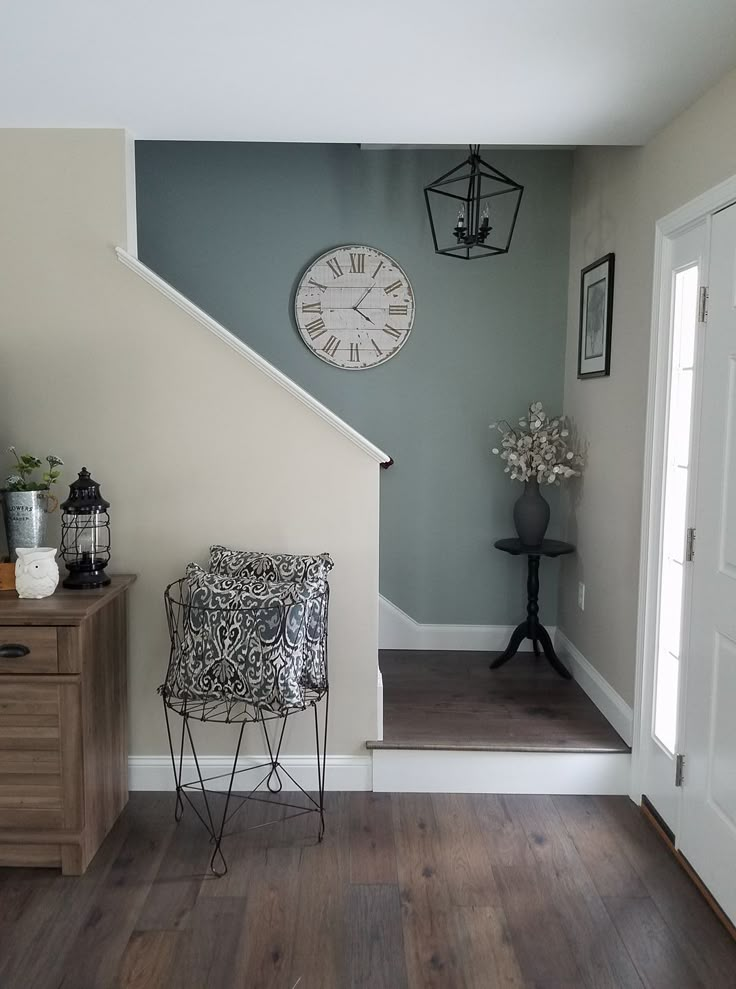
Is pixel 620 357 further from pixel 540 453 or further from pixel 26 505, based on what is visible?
pixel 26 505

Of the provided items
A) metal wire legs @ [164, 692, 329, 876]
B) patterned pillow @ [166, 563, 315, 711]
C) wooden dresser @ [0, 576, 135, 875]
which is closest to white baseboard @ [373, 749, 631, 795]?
metal wire legs @ [164, 692, 329, 876]

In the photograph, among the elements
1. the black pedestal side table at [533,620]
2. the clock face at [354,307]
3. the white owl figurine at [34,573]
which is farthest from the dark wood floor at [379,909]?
the clock face at [354,307]

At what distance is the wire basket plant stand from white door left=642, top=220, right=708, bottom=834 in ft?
3.76

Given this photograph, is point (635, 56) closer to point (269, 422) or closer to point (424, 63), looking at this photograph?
point (424, 63)

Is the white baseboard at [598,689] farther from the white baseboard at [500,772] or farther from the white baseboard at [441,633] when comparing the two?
the white baseboard at [441,633]

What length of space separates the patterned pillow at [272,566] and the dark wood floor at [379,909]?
2.77ft

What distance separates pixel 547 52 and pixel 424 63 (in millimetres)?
334

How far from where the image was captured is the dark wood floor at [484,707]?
10.3ft

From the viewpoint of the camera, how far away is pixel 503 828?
9.46 ft

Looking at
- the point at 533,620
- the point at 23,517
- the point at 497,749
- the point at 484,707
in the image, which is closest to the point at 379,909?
the point at 497,749

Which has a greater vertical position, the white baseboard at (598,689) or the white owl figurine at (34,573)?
the white owl figurine at (34,573)

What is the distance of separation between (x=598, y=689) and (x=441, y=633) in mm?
971

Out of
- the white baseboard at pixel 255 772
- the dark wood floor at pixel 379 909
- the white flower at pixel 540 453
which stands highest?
the white flower at pixel 540 453

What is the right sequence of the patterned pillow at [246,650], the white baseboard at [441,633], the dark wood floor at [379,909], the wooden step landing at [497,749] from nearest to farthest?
the dark wood floor at [379,909], the patterned pillow at [246,650], the wooden step landing at [497,749], the white baseboard at [441,633]
